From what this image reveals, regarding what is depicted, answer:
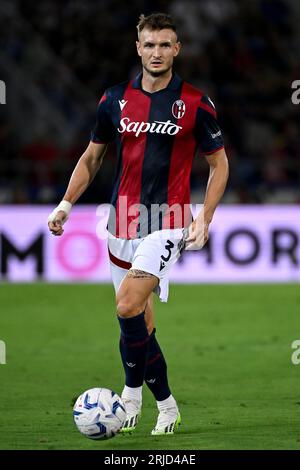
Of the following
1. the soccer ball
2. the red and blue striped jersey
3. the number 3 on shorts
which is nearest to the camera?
the soccer ball

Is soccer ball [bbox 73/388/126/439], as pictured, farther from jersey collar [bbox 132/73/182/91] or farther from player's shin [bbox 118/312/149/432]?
jersey collar [bbox 132/73/182/91]

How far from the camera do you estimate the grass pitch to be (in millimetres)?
6371

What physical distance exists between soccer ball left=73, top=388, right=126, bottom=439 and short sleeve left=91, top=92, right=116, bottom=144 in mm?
1578

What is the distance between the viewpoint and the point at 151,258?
20.4 feet

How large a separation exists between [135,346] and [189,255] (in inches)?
374

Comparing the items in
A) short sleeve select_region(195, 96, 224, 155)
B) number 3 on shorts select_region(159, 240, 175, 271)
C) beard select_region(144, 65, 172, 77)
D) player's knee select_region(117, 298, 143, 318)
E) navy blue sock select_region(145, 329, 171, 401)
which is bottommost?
navy blue sock select_region(145, 329, 171, 401)

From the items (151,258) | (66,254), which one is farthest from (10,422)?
(66,254)

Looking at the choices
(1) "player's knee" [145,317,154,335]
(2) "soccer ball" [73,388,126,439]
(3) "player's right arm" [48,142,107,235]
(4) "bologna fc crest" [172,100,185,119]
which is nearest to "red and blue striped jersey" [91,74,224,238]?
(4) "bologna fc crest" [172,100,185,119]

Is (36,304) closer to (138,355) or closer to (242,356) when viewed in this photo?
(242,356)

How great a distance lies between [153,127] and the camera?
6.43 meters

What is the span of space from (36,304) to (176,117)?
7686 millimetres

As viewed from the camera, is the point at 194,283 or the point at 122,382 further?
the point at 194,283

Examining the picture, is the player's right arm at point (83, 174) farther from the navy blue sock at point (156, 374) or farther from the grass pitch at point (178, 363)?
the grass pitch at point (178, 363)

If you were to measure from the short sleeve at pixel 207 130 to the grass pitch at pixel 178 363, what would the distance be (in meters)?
1.68
